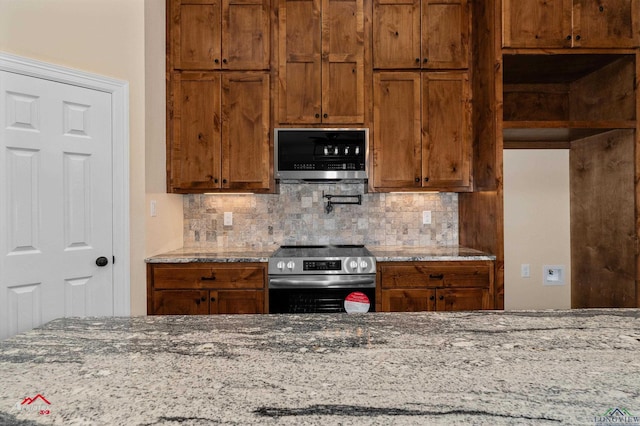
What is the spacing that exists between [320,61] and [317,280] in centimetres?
168

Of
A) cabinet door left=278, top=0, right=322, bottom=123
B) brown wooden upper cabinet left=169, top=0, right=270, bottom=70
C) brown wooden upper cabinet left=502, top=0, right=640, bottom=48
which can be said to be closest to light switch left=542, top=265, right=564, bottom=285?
brown wooden upper cabinet left=502, top=0, right=640, bottom=48

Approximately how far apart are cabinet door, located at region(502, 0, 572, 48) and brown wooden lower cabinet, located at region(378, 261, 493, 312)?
157cm

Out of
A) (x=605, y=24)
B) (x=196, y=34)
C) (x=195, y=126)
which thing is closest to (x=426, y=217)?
(x=605, y=24)

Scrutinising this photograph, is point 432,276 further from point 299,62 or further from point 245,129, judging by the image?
point 299,62

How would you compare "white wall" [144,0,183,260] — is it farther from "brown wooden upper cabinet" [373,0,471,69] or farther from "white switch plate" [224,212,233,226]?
"brown wooden upper cabinet" [373,0,471,69]

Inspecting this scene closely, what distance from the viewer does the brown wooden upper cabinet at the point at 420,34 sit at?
292 centimetres

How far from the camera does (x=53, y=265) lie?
7.49 feet

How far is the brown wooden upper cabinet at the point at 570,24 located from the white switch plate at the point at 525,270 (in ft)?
5.50

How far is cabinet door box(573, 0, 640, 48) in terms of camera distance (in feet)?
8.41

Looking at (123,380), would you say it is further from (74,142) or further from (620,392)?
(74,142)

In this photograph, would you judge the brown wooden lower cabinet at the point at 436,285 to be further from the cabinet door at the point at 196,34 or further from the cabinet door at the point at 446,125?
the cabinet door at the point at 196,34

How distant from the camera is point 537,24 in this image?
2600mm

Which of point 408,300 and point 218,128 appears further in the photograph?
point 218,128

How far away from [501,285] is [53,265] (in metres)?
2.90
